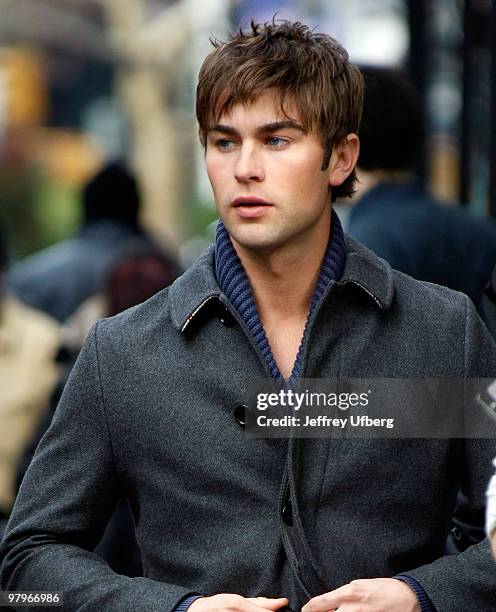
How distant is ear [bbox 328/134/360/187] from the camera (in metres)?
3.32

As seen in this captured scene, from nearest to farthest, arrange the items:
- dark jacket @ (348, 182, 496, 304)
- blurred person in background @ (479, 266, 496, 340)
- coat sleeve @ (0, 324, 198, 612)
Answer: coat sleeve @ (0, 324, 198, 612)
blurred person in background @ (479, 266, 496, 340)
dark jacket @ (348, 182, 496, 304)

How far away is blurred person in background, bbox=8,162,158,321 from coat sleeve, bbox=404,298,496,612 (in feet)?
12.6

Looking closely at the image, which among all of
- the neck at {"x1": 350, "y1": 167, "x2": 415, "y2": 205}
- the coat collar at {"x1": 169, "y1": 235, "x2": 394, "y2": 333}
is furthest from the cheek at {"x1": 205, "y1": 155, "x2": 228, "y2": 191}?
the neck at {"x1": 350, "y1": 167, "x2": 415, "y2": 205}

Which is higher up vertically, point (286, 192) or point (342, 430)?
point (286, 192)

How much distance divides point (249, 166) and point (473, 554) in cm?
89

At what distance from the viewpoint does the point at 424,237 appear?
4.70 m

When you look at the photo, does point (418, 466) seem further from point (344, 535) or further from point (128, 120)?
point (128, 120)

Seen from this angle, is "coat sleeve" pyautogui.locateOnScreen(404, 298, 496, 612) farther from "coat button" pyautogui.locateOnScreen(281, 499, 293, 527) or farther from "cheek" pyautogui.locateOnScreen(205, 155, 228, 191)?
"cheek" pyautogui.locateOnScreen(205, 155, 228, 191)

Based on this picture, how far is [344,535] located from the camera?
123 inches

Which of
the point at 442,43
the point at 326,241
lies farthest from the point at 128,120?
the point at 326,241

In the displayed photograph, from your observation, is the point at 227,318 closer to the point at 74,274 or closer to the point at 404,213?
the point at 404,213

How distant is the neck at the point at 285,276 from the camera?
329 centimetres

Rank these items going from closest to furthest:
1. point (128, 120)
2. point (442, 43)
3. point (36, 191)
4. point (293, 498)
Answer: point (293, 498) → point (442, 43) → point (128, 120) → point (36, 191)

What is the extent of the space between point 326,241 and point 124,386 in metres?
0.53
